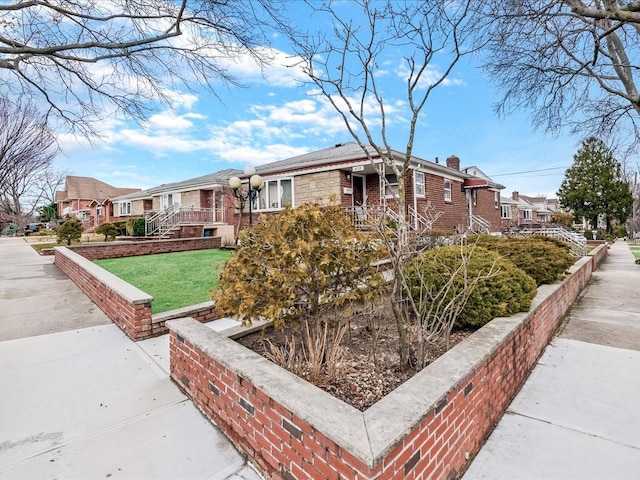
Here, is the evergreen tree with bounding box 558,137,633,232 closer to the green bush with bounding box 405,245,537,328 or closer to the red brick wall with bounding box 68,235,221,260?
the red brick wall with bounding box 68,235,221,260

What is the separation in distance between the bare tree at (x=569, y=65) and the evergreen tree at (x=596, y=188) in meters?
23.0

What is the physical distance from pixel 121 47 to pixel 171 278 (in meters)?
4.76

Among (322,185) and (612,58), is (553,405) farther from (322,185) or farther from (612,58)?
(322,185)

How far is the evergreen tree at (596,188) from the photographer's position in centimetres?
3020

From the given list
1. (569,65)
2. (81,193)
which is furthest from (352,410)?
(81,193)

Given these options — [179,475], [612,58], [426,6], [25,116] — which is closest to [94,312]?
[179,475]

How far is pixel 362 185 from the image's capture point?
1617 cm

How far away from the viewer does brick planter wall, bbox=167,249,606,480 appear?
179 centimetres

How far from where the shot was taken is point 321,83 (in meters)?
4.21

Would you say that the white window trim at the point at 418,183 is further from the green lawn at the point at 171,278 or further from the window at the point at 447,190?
the green lawn at the point at 171,278

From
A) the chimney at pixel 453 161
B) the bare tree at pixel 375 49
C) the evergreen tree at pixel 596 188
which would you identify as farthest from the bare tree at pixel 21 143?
the evergreen tree at pixel 596 188

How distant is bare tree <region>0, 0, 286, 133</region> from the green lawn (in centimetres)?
369

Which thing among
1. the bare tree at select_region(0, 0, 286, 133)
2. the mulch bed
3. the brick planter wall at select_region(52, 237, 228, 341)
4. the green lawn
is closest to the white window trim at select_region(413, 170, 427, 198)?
the green lawn

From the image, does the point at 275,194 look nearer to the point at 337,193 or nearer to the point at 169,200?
the point at 337,193
